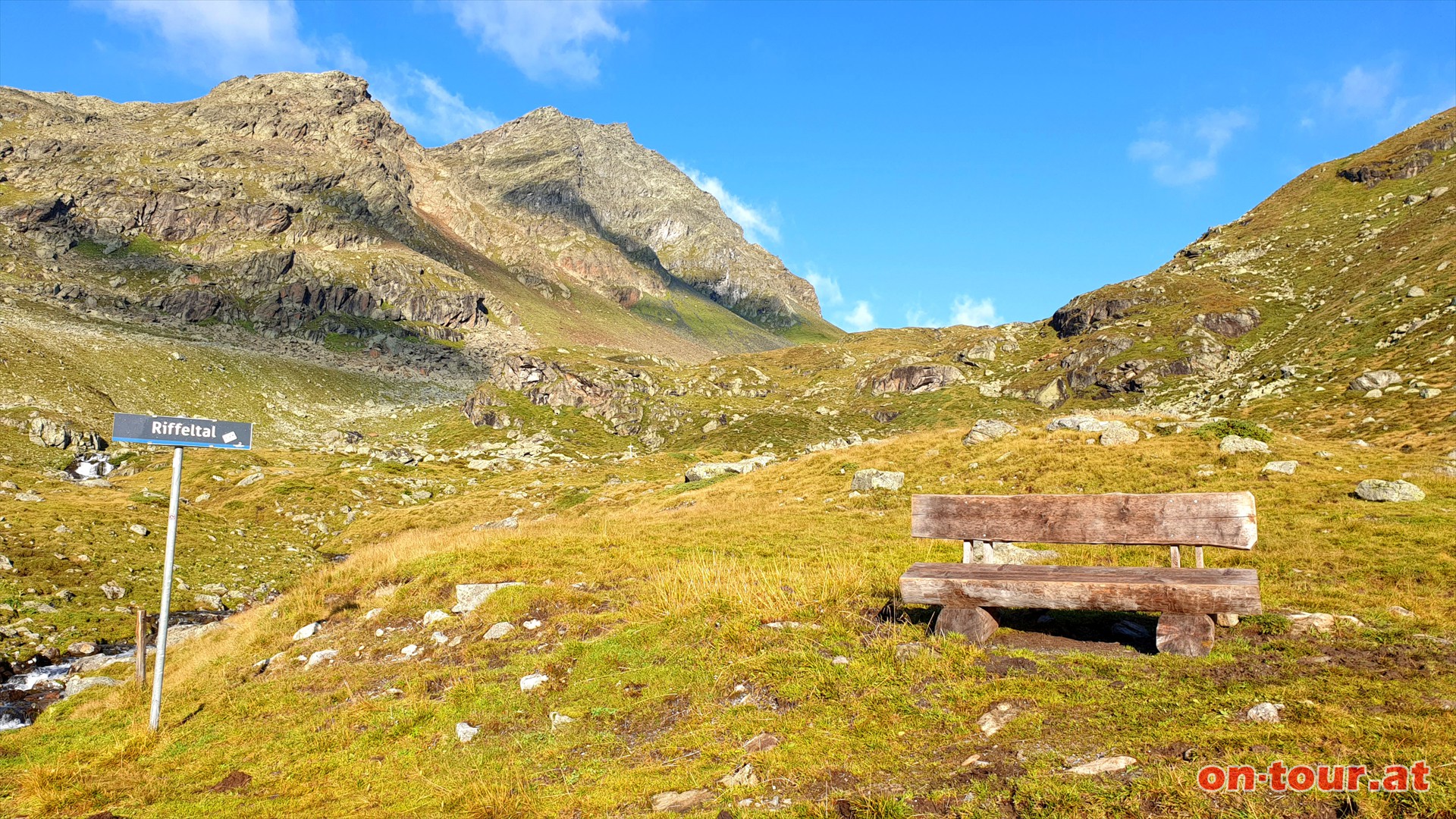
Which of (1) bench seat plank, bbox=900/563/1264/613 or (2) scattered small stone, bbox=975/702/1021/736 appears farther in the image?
(1) bench seat plank, bbox=900/563/1264/613

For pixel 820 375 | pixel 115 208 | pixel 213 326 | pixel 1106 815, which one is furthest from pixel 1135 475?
pixel 115 208

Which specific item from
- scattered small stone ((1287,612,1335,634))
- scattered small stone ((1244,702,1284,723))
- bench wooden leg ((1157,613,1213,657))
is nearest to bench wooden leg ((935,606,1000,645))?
bench wooden leg ((1157,613,1213,657))

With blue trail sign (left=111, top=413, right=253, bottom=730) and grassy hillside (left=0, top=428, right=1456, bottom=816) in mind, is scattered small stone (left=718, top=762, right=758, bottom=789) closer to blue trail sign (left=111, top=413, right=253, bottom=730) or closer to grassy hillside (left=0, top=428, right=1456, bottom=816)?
grassy hillside (left=0, top=428, right=1456, bottom=816)

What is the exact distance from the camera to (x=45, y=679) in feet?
59.8

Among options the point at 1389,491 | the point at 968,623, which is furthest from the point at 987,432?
the point at 968,623

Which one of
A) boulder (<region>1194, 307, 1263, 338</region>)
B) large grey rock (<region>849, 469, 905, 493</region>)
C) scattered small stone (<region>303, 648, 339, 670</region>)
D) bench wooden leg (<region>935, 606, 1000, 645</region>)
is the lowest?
scattered small stone (<region>303, 648, 339, 670</region>)

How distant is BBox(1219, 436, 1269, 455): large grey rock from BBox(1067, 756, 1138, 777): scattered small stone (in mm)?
23678

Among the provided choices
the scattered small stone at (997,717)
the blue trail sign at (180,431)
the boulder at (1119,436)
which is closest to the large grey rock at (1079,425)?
the boulder at (1119,436)

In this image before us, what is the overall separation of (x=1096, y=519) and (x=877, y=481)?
18519 millimetres

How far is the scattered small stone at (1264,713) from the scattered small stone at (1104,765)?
1538mm

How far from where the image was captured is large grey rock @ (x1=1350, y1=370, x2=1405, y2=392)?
4497 cm

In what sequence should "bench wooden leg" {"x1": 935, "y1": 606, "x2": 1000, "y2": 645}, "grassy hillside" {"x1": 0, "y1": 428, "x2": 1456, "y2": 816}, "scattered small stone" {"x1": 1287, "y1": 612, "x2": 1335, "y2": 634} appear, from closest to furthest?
"grassy hillside" {"x1": 0, "y1": 428, "x2": 1456, "y2": 816}
"scattered small stone" {"x1": 1287, "y1": 612, "x2": 1335, "y2": 634}
"bench wooden leg" {"x1": 935, "y1": 606, "x2": 1000, "y2": 645}

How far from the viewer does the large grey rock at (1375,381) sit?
44969 mm

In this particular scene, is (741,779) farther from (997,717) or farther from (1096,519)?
(1096,519)
